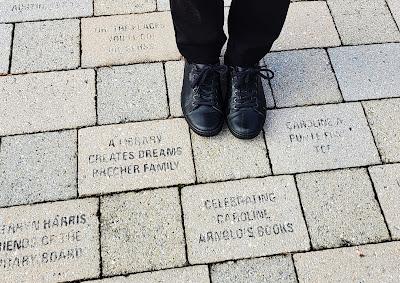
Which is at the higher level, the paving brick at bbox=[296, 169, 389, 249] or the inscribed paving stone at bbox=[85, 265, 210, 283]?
the paving brick at bbox=[296, 169, 389, 249]

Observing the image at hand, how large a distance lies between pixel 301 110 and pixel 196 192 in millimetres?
764

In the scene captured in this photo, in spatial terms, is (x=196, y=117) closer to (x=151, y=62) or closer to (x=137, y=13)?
(x=151, y=62)

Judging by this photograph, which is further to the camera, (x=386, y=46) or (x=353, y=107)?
(x=386, y=46)

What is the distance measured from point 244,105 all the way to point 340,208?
2.29 ft

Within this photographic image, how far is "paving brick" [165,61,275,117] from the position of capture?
8.24 feet

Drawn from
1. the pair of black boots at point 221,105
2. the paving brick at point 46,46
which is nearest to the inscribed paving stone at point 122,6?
the paving brick at point 46,46

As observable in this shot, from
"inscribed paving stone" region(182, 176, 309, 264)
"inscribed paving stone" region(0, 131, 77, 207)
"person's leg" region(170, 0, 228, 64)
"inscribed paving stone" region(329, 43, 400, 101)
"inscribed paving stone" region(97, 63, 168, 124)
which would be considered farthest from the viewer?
"inscribed paving stone" region(329, 43, 400, 101)

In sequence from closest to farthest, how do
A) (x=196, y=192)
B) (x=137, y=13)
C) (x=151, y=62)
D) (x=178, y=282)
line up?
1. (x=178, y=282)
2. (x=196, y=192)
3. (x=151, y=62)
4. (x=137, y=13)

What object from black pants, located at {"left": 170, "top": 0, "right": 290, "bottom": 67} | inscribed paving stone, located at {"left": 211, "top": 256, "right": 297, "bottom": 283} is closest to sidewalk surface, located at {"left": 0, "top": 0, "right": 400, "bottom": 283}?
inscribed paving stone, located at {"left": 211, "top": 256, "right": 297, "bottom": 283}

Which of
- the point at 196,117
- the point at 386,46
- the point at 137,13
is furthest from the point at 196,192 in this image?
the point at 386,46

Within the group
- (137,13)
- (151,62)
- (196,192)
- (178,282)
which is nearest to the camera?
(178,282)

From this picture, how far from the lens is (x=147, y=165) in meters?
2.30

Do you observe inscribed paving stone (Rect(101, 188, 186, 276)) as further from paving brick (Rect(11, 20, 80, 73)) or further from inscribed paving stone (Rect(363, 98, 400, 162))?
inscribed paving stone (Rect(363, 98, 400, 162))

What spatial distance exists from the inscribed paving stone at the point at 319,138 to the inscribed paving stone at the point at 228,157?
0.06 m
